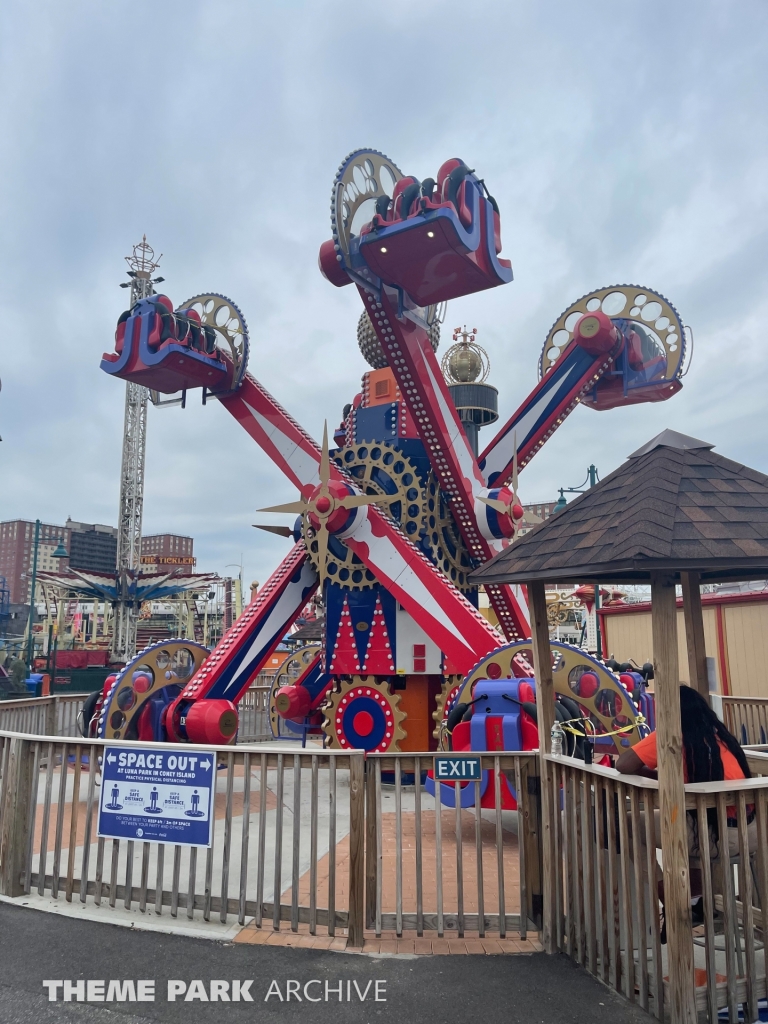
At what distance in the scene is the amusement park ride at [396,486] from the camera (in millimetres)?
9719

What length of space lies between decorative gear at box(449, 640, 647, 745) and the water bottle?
2787 mm

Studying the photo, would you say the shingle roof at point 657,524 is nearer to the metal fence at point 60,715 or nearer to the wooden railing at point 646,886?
the wooden railing at point 646,886

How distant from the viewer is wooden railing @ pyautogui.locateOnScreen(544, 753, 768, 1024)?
3.78 meters

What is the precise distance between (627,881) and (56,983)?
3.28 meters

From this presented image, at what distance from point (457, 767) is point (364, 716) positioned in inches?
252

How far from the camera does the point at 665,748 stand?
154 inches

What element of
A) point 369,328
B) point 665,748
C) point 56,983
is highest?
point 369,328

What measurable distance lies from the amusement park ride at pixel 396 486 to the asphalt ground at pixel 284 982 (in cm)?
380

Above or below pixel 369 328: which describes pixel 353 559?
below

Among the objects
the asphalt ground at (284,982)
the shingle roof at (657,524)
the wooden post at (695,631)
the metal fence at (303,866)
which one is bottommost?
the asphalt ground at (284,982)

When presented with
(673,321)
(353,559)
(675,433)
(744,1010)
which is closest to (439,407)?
(353,559)

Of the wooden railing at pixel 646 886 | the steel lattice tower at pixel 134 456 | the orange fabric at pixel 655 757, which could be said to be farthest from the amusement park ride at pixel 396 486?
the steel lattice tower at pixel 134 456

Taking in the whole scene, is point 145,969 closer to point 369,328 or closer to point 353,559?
point 353,559

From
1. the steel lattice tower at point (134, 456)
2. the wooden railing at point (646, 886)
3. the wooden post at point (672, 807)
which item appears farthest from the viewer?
the steel lattice tower at point (134, 456)
